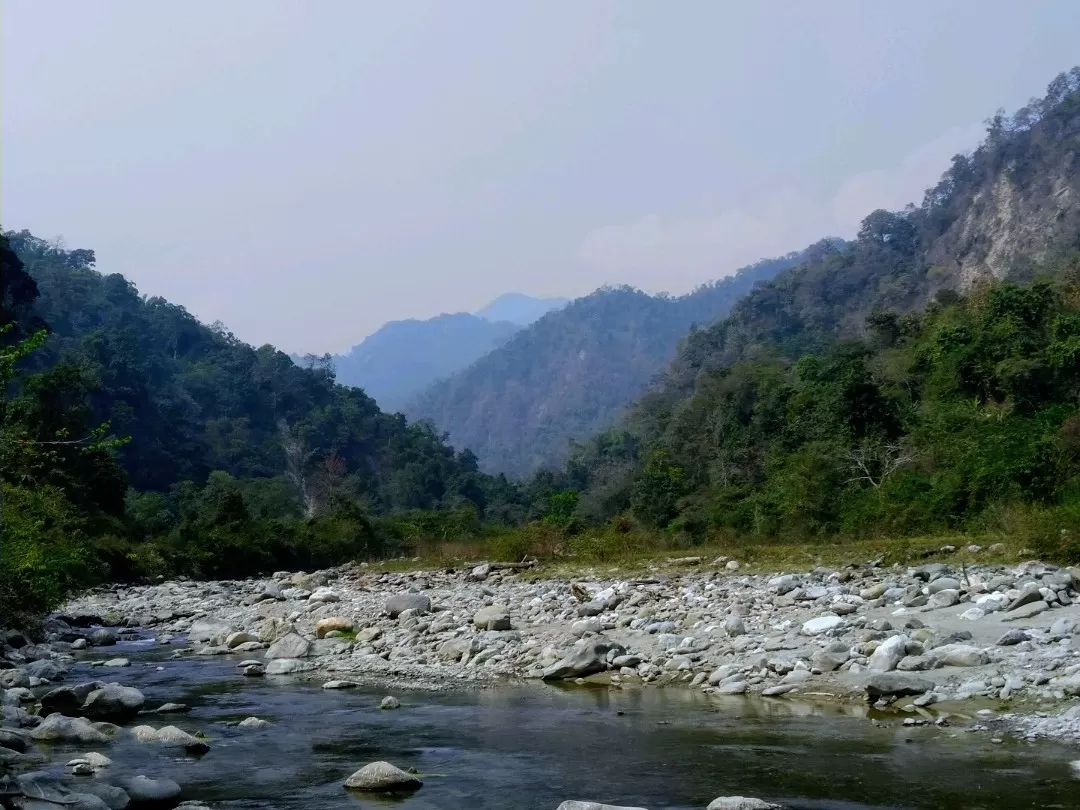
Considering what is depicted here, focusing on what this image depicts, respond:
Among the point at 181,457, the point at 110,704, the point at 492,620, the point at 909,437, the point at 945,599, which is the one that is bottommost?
the point at 492,620

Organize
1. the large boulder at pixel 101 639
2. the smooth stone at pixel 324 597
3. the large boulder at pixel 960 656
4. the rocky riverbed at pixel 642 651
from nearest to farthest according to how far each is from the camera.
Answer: the rocky riverbed at pixel 642 651, the large boulder at pixel 960 656, the large boulder at pixel 101 639, the smooth stone at pixel 324 597

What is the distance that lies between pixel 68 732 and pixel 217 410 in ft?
235

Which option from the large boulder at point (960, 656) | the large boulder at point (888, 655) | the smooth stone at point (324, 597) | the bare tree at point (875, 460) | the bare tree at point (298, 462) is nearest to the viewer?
the large boulder at point (960, 656)

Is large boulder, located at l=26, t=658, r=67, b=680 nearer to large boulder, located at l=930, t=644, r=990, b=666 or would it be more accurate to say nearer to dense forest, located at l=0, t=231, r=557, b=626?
dense forest, located at l=0, t=231, r=557, b=626

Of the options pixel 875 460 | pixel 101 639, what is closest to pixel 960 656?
pixel 101 639

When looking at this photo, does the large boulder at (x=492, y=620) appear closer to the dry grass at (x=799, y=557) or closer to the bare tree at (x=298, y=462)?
the dry grass at (x=799, y=557)

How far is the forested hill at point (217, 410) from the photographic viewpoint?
61.2 m

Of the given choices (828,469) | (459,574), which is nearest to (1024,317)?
(828,469)

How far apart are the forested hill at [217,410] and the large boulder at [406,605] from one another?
4328 centimetres

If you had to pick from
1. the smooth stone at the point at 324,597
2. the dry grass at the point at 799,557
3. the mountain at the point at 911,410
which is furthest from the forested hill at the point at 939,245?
the smooth stone at the point at 324,597

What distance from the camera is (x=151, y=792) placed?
19.9ft

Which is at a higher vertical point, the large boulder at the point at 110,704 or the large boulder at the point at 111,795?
the large boulder at the point at 111,795

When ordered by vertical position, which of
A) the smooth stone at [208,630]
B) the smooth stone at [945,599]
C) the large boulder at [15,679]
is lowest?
the smooth stone at [208,630]

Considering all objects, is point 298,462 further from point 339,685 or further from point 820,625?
point 820,625
